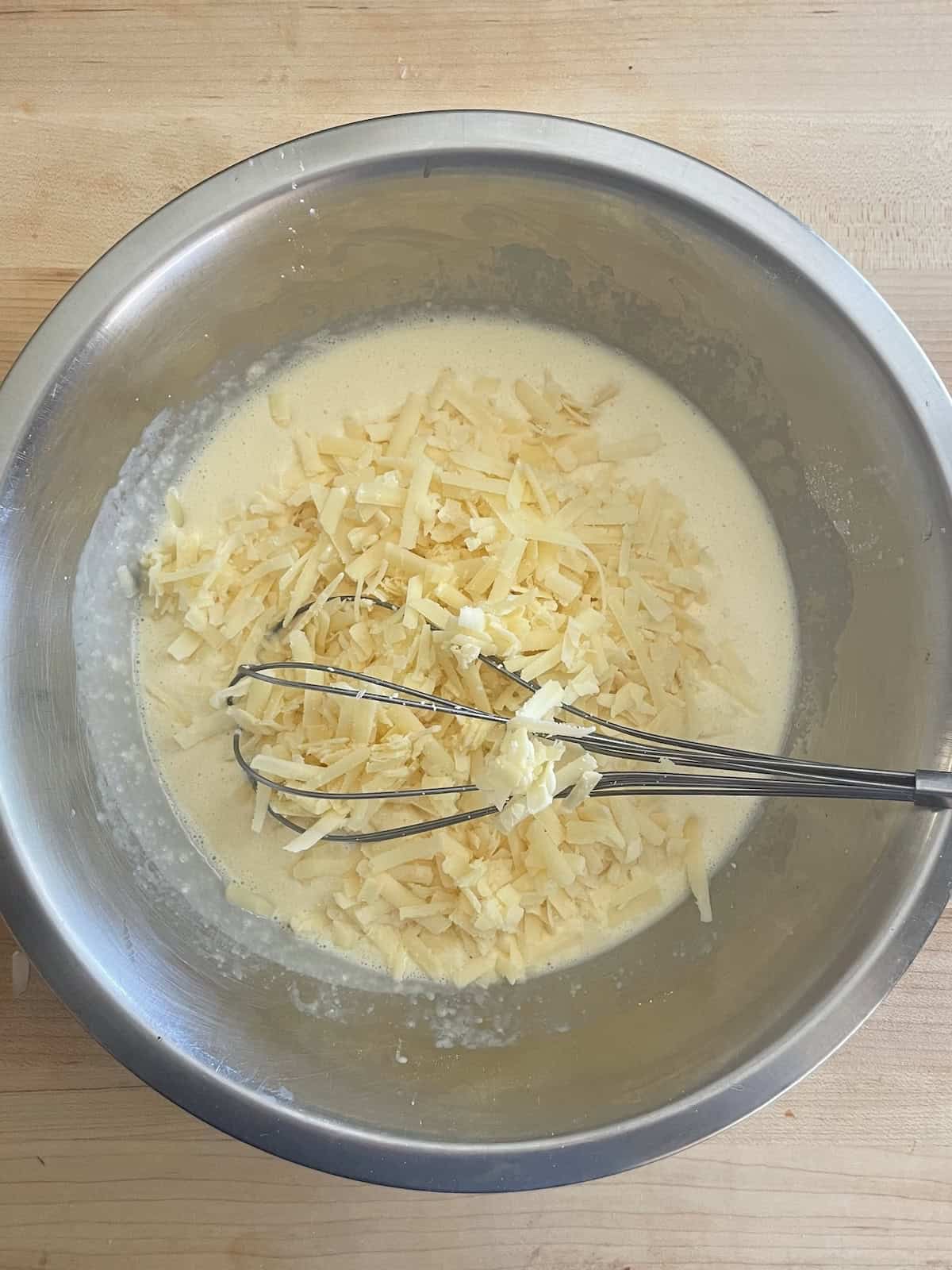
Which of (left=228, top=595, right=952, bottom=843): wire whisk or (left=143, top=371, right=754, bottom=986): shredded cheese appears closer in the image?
(left=228, top=595, right=952, bottom=843): wire whisk

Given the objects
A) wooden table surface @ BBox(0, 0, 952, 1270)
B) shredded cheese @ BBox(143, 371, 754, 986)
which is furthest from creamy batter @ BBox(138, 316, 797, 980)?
wooden table surface @ BBox(0, 0, 952, 1270)

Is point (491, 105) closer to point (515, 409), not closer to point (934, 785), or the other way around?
point (515, 409)

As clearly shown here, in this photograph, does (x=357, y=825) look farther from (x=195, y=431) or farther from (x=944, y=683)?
(x=944, y=683)

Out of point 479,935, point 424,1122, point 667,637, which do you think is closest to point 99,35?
point 667,637

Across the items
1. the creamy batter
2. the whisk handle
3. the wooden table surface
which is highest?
the wooden table surface

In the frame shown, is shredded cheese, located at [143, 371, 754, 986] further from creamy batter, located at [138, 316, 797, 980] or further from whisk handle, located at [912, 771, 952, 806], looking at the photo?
whisk handle, located at [912, 771, 952, 806]

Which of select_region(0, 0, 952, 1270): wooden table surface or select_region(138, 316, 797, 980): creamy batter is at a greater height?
select_region(0, 0, 952, 1270): wooden table surface

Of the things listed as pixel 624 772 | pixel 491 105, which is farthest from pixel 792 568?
pixel 491 105
